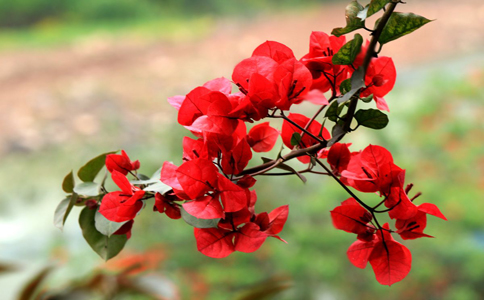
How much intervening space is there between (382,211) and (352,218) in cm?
2

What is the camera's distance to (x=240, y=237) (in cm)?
27

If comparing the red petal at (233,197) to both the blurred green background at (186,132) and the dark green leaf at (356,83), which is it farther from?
the blurred green background at (186,132)

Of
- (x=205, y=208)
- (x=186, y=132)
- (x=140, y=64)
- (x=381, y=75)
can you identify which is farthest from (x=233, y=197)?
(x=140, y=64)

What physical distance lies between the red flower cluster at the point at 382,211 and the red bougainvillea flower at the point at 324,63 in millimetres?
40

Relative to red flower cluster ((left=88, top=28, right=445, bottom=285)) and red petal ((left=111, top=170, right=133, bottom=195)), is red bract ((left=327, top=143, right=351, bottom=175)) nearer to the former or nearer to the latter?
red flower cluster ((left=88, top=28, right=445, bottom=285))

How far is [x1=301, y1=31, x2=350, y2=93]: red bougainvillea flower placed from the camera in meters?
0.29

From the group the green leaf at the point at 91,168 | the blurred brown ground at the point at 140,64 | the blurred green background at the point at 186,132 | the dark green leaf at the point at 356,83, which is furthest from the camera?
the blurred brown ground at the point at 140,64

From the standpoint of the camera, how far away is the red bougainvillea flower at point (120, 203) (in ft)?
0.91

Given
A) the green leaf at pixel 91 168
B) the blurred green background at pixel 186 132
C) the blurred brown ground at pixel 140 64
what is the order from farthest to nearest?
the blurred brown ground at pixel 140 64, the blurred green background at pixel 186 132, the green leaf at pixel 91 168

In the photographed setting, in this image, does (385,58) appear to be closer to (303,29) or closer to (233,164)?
(233,164)

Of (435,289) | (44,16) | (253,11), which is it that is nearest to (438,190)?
(435,289)

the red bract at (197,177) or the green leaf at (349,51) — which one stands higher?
the green leaf at (349,51)

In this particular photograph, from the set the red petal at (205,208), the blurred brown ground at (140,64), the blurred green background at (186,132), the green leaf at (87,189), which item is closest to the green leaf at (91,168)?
the green leaf at (87,189)

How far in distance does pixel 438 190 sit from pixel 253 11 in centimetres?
137
